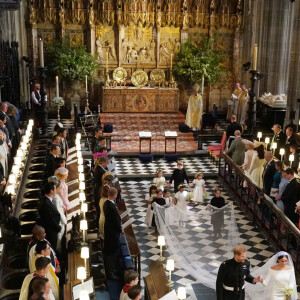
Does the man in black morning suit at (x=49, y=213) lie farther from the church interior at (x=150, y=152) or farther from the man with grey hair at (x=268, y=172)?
the man with grey hair at (x=268, y=172)

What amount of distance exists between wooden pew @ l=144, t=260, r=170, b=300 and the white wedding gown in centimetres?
176

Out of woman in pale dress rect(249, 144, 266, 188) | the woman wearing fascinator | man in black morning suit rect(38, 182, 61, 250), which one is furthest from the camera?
woman in pale dress rect(249, 144, 266, 188)

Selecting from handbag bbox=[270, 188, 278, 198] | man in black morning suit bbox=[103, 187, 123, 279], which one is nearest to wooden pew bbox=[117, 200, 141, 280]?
man in black morning suit bbox=[103, 187, 123, 279]

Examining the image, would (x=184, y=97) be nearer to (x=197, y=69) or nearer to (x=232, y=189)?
(x=197, y=69)

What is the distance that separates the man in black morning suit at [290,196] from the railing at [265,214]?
264 millimetres

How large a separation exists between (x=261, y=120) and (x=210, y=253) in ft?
41.7

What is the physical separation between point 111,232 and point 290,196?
4350mm

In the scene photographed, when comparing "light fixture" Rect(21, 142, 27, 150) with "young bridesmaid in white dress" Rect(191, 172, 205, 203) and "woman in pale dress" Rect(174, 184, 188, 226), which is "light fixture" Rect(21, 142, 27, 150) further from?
"young bridesmaid in white dress" Rect(191, 172, 205, 203)

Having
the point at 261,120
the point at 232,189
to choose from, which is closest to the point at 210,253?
the point at 232,189

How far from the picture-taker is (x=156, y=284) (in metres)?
8.51

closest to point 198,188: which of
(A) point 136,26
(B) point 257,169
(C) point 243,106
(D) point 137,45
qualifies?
(B) point 257,169

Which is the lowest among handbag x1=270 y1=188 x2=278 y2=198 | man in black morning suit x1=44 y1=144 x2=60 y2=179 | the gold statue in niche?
handbag x1=270 y1=188 x2=278 y2=198

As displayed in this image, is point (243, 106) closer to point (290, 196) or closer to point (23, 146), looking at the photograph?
point (290, 196)

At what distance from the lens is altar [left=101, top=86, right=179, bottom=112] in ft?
80.5
